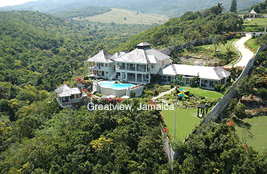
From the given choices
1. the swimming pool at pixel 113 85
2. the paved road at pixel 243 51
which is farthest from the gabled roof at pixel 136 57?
the paved road at pixel 243 51

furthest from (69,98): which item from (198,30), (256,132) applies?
(198,30)

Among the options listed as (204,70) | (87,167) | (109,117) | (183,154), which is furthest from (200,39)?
(87,167)

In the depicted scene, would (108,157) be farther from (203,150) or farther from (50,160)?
(203,150)

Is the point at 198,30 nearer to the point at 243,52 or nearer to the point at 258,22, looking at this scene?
the point at 243,52

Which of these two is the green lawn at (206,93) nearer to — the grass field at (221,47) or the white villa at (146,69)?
the white villa at (146,69)

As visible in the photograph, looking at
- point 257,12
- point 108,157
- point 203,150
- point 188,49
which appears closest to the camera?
point 203,150

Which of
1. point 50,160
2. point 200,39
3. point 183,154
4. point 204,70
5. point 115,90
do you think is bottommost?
point 50,160
